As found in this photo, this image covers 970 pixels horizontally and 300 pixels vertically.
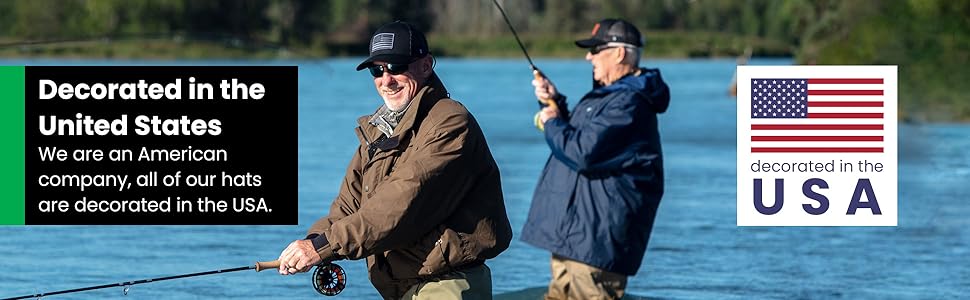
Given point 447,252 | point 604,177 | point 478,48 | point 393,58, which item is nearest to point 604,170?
point 604,177

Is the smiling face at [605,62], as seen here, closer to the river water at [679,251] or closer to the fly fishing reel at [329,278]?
the fly fishing reel at [329,278]

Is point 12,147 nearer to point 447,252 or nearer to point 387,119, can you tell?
point 387,119

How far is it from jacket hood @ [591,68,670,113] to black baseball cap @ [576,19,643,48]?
0.41 feet

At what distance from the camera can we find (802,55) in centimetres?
4503

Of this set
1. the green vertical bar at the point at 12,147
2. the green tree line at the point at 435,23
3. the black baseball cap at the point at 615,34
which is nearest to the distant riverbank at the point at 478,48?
the green tree line at the point at 435,23

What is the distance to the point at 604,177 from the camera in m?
6.63

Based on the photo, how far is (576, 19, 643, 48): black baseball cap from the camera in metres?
6.56

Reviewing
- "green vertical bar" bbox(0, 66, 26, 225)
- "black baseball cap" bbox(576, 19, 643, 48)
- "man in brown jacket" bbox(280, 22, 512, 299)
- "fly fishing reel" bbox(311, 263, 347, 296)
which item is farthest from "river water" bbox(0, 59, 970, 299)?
"man in brown jacket" bbox(280, 22, 512, 299)

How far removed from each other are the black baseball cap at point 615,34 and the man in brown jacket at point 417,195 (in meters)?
1.56

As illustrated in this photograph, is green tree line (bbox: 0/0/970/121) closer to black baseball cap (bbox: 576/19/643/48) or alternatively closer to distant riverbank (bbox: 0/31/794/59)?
distant riverbank (bbox: 0/31/794/59)

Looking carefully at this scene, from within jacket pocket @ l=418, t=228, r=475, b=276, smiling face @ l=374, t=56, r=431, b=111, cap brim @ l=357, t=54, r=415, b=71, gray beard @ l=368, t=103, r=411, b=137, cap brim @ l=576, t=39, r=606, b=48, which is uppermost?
cap brim @ l=576, t=39, r=606, b=48

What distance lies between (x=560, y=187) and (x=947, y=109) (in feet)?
72.1

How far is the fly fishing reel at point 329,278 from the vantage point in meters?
5.52

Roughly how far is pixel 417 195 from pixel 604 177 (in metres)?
1.79
